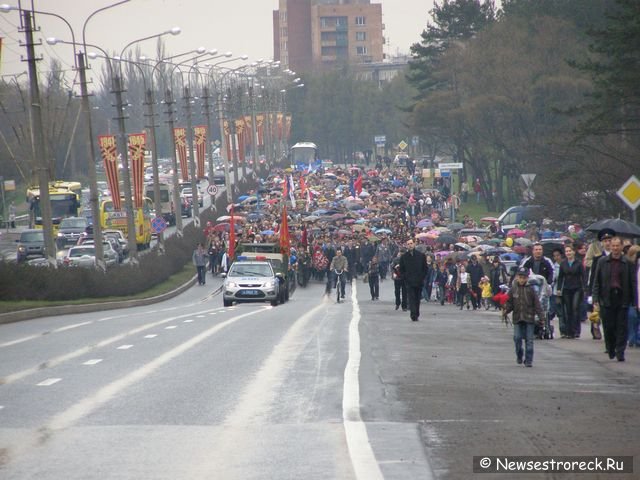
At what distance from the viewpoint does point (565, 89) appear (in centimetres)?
7688

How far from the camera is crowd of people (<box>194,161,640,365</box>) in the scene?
1852cm

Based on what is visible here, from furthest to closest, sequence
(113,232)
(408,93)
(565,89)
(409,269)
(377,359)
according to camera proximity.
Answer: (408,93)
(565,89)
(113,232)
(409,269)
(377,359)

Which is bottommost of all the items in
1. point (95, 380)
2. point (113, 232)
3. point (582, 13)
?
point (113, 232)

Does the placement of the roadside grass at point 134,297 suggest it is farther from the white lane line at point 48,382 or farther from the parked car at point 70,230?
the white lane line at point 48,382

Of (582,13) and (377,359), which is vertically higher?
(582,13)

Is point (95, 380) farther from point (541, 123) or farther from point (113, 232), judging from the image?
point (541, 123)

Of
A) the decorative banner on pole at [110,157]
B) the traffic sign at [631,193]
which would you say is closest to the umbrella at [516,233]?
Result: the decorative banner on pole at [110,157]

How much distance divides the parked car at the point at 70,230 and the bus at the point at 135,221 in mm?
2116

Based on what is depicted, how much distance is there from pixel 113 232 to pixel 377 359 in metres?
52.2

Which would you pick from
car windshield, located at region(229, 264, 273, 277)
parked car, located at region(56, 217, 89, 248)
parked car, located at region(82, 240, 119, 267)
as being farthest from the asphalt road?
parked car, located at region(56, 217, 89, 248)

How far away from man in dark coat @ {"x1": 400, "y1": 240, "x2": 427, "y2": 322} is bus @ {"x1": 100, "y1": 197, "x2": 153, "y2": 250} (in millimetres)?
46015

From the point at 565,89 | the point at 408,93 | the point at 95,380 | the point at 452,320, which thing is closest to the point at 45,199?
the point at 452,320

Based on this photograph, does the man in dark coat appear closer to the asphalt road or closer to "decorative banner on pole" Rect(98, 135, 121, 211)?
the asphalt road

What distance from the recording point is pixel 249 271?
136ft
